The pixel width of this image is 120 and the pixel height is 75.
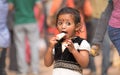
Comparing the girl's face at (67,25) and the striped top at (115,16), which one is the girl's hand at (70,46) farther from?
the striped top at (115,16)

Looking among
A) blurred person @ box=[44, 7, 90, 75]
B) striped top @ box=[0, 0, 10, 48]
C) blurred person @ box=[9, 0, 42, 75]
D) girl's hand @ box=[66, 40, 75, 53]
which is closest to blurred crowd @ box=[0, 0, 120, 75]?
blurred person @ box=[9, 0, 42, 75]

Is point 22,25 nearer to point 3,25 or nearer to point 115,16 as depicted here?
point 3,25

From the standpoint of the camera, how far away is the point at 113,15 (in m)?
5.92

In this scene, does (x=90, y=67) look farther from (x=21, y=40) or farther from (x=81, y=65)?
(x=81, y=65)

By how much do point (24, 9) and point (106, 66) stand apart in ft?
7.69

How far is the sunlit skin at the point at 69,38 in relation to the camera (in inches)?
205

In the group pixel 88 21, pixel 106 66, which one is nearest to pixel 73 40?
pixel 106 66

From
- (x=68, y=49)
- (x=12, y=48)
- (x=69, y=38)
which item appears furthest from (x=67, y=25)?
(x=12, y=48)

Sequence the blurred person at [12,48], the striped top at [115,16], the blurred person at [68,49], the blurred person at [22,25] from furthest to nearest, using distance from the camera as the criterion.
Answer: the blurred person at [12,48] → the blurred person at [22,25] → the striped top at [115,16] → the blurred person at [68,49]

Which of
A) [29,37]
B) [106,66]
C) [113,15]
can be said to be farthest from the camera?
[29,37]

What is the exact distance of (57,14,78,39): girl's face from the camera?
534cm

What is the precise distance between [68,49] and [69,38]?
12 centimetres

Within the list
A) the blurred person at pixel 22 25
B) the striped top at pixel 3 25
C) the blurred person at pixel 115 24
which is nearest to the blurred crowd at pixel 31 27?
the blurred person at pixel 22 25

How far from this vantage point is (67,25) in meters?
5.37
